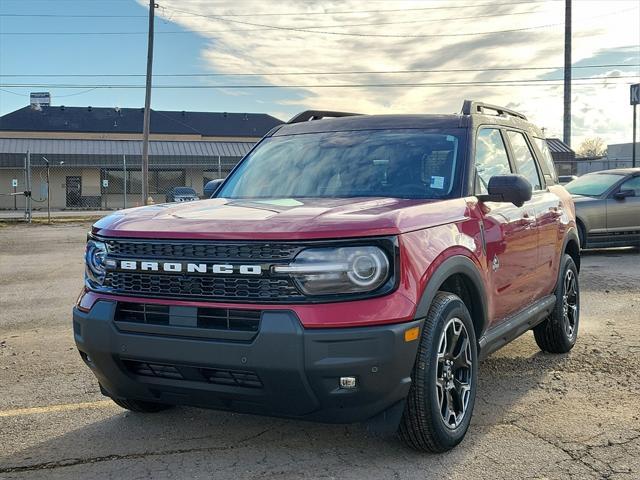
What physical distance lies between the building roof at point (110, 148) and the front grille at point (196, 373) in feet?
131

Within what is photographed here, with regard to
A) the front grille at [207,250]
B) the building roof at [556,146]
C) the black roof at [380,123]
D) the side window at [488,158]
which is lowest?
the front grille at [207,250]

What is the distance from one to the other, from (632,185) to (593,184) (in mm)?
703

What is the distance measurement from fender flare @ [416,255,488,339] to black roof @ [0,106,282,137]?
61187 millimetres

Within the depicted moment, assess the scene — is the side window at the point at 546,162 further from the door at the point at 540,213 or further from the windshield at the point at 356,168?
the windshield at the point at 356,168

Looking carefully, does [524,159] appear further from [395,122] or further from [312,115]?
[312,115]

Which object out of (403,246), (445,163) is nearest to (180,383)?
(403,246)

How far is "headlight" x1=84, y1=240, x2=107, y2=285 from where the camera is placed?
140 inches

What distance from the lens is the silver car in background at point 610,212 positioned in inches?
481

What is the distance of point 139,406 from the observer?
165 inches

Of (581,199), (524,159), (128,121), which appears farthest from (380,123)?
(128,121)

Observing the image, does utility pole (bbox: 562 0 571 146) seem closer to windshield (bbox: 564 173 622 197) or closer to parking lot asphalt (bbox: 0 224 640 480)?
windshield (bbox: 564 173 622 197)

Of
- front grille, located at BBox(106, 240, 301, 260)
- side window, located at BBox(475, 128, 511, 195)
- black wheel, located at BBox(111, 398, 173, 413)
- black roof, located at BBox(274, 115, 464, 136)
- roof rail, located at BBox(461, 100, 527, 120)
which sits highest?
roof rail, located at BBox(461, 100, 527, 120)

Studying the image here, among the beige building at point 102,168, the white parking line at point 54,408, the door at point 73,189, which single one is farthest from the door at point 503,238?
the door at point 73,189

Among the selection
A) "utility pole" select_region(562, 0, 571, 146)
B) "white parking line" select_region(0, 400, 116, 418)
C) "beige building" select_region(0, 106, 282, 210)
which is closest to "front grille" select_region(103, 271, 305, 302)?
"white parking line" select_region(0, 400, 116, 418)
